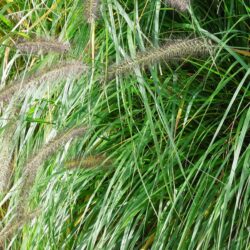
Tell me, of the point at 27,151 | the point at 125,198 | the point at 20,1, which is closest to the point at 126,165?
the point at 125,198

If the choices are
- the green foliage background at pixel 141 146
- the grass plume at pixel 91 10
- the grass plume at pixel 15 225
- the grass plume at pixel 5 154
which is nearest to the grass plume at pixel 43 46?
the green foliage background at pixel 141 146

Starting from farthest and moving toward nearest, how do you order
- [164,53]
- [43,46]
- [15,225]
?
[15,225]
[43,46]
[164,53]

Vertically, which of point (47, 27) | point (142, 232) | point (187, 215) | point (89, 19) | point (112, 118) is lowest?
point (142, 232)

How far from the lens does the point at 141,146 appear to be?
2.17 m

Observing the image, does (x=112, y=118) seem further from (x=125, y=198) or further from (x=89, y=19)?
(x=89, y=19)

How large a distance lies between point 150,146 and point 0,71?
0.78m

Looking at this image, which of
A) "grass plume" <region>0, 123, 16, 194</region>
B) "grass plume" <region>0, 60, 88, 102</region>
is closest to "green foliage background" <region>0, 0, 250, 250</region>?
"grass plume" <region>0, 123, 16, 194</region>

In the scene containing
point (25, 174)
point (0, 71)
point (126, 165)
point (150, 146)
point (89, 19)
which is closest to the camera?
point (89, 19)

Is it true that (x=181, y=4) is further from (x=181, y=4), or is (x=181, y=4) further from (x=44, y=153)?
(x=44, y=153)

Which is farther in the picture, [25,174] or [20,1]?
[20,1]

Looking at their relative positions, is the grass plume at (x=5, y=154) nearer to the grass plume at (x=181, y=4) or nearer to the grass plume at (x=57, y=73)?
the grass plume at (x=57, y=73)

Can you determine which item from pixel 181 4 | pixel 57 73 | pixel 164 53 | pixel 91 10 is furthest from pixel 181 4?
pixel 57 73

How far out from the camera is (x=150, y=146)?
2352 mm

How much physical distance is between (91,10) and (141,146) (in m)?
0.56
